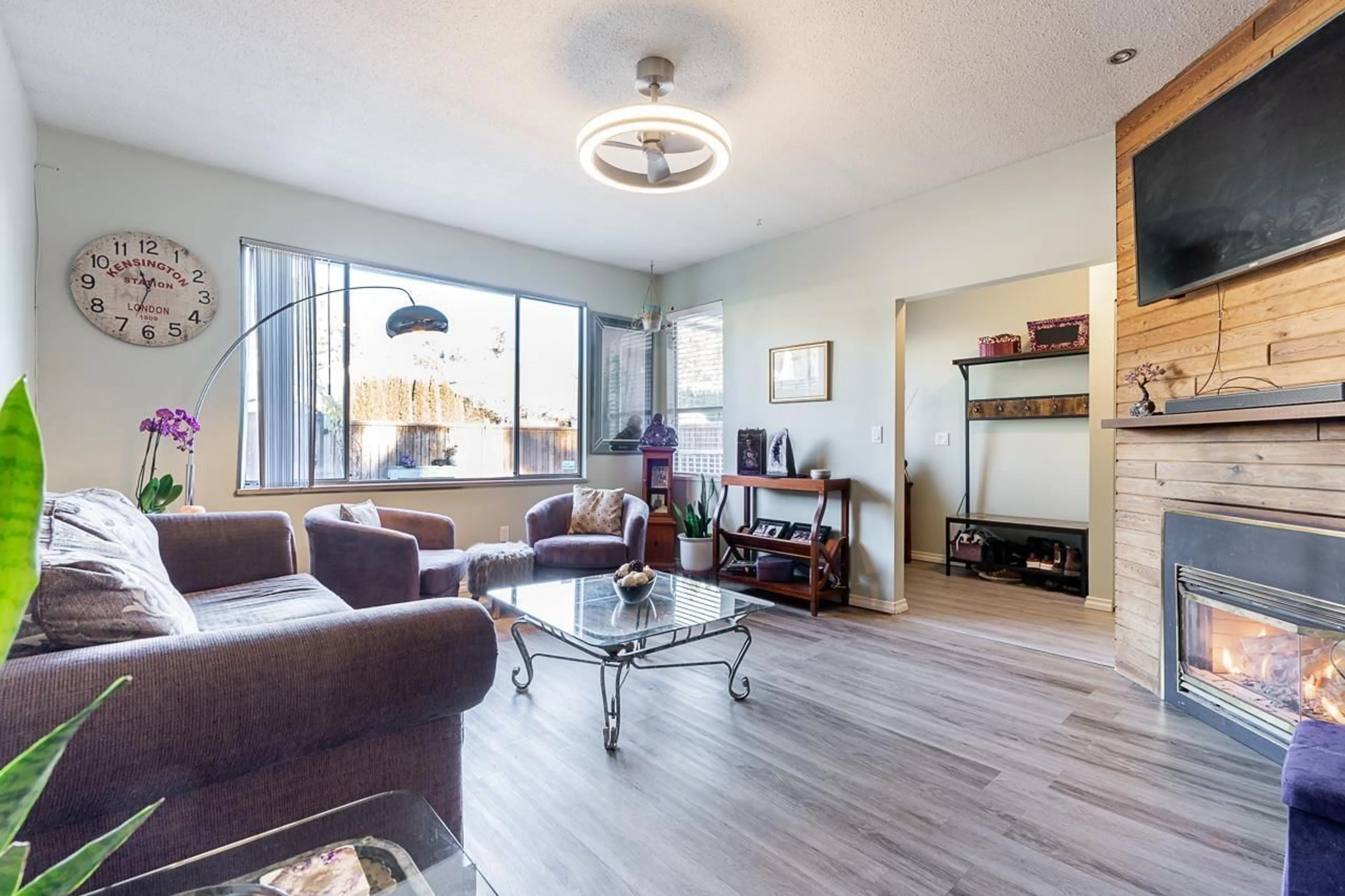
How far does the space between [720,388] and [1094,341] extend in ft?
8.54

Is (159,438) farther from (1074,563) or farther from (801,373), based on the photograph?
(1074,563)

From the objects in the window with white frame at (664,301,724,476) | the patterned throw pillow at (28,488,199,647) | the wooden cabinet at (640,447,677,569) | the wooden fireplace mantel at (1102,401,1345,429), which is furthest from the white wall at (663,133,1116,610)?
the patterned throw pillow at (28,488,199,647)

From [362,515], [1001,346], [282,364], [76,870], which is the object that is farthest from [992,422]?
[76,870]

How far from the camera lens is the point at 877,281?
3926 mm

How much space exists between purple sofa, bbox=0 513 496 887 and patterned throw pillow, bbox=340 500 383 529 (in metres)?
2.04

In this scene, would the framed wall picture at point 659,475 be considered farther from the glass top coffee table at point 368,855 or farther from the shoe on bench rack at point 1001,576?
the glass top coffee table at point 368,855

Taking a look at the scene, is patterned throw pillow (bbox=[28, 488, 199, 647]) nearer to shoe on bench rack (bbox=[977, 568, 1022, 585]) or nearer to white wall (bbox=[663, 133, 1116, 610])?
white wall (bbox=[663, 133, 1116, 610])

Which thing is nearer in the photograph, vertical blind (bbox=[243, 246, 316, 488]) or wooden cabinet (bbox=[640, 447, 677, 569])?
vertical blind (bbox=[243, 246, 316, 488])

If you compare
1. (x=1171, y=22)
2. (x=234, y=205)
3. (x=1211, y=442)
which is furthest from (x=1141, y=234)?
(x=234, y=205)

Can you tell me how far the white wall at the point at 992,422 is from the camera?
4730mm

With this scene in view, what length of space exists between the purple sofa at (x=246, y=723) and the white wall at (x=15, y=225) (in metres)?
2.25

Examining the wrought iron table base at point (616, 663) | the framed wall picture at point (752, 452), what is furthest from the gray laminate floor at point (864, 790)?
the framed wall picture at point (752, 452)

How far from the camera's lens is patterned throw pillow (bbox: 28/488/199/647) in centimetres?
112

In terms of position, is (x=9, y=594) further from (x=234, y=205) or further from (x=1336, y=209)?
(x=234, y=205)
